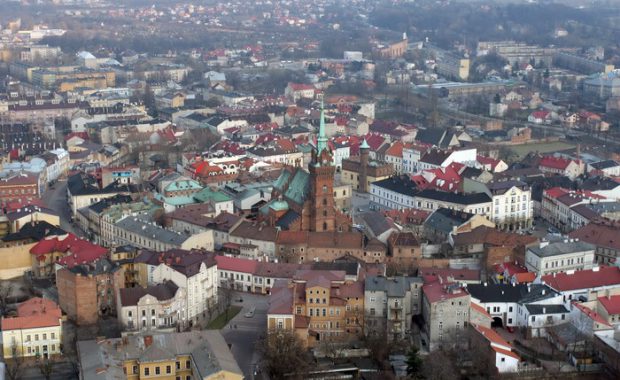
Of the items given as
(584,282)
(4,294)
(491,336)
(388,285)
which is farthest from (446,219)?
(4,294)

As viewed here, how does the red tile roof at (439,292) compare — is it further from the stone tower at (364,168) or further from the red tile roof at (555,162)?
the red tile roof at (555,162)

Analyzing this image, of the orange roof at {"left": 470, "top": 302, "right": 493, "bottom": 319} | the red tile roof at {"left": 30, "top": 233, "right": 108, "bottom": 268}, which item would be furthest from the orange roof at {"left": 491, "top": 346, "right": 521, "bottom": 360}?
the red tile roof at {"left": 30, "top": 233, "right": 108, "bottom": 268}

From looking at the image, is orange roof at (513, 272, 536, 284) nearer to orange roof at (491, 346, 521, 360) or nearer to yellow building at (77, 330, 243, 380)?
orange roof at (491, 346, 521, 360)

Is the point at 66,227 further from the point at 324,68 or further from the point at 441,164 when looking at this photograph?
the point at 324,68

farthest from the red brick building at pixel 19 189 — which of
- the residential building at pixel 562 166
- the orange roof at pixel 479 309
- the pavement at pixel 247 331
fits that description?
the residential building at pixel 562 166

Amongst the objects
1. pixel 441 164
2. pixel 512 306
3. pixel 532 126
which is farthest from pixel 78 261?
pixel 532 126

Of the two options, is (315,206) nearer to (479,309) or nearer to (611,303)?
(479,309)
